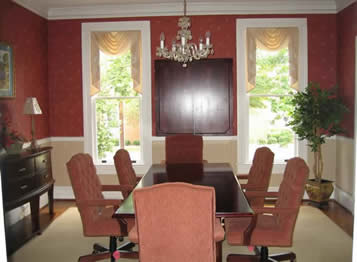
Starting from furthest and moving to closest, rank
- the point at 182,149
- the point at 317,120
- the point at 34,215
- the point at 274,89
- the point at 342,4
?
the point at 274,89 < the point at 342,4 < the point at 317,120 < the point at 182,149 < the point at 34,215

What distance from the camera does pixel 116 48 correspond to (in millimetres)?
5918

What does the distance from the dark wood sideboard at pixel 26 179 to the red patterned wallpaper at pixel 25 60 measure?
67 centimetres

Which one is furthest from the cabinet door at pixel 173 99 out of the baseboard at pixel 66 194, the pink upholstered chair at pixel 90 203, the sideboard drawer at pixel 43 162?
the pink upholstered chair at pixel 90 203

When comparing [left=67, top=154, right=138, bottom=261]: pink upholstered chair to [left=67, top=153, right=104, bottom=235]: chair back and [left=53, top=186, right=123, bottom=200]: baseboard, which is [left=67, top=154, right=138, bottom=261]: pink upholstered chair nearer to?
[left=67, top=153, right=104, bottom=235]: chair back

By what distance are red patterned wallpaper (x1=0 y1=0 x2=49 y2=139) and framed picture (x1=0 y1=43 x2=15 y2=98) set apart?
86 mm

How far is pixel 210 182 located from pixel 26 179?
211 centimetres

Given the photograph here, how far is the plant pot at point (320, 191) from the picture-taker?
5301 mm

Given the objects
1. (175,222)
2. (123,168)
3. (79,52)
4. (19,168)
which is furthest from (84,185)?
(79,52)

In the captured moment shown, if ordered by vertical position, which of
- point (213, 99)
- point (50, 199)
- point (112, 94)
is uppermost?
point (112, 94)

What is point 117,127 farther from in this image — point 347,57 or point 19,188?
point 347,57

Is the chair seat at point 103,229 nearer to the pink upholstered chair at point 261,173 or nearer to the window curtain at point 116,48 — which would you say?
the pink upholstered chair at point 261,173

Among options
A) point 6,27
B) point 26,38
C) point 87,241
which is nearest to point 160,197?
point 87,241

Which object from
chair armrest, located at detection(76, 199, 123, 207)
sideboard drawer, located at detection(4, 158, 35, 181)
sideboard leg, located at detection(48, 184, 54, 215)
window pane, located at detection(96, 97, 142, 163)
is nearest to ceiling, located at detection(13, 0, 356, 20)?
window pane, located at detection(96, 97, 142, 163)

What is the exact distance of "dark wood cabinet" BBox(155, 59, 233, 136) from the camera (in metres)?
5.80
